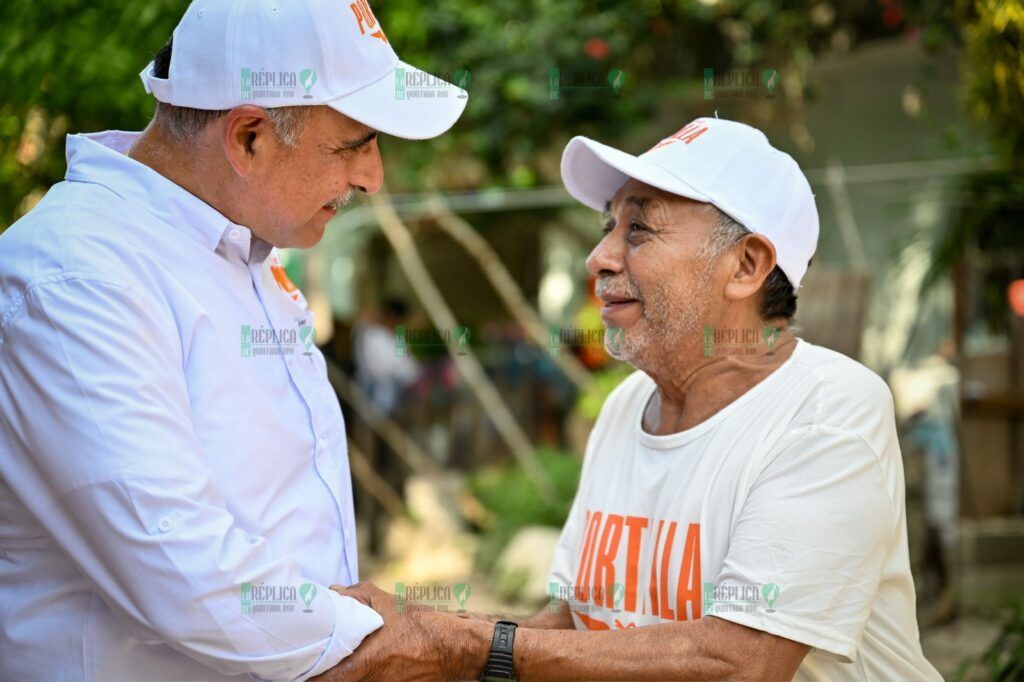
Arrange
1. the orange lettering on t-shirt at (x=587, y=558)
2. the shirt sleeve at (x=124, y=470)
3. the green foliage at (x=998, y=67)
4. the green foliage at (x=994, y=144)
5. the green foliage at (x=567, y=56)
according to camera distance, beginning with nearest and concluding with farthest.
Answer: the shirt sleeve at (x=124, y=470) < the orange lettering on t-shirt at (x=587, y=558) < the green foliage at (x=998, y=67) < the green foliage at (x=994, y=144) < the green foliage at (x=567, y=56)

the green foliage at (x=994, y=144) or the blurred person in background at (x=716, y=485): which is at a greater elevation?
the green foliage at (x=994, y=144)

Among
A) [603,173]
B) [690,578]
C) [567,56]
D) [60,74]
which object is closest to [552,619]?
[690,578]

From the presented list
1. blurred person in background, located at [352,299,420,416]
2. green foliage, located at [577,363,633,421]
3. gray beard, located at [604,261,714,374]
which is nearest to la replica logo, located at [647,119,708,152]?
gray beard, located at [604,261,714,374]

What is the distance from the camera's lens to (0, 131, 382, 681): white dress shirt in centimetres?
163

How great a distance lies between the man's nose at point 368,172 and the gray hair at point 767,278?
2.26 ft

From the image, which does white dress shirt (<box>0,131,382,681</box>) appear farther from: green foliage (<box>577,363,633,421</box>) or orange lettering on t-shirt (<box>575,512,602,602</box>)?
green foliage (<box>577,363,633,421</box>)

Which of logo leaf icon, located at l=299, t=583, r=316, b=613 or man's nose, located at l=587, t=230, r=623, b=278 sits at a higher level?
man's nose, located at l=587, t=230, r=623, b=278

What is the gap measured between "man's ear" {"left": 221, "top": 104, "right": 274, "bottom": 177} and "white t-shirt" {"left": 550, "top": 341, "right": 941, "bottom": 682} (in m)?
1.01

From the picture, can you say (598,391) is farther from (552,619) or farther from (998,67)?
(552,619)

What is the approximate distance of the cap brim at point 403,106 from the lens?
1.96 meters

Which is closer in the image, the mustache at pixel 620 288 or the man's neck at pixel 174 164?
the man's neck at pixel 174 164

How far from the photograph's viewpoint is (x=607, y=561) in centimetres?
227

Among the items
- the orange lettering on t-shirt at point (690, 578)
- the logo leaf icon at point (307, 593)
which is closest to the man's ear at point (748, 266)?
the orange lettering on t-shirt at point (690, 578)

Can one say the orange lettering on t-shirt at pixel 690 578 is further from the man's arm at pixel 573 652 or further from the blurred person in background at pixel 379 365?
the blurred person in background at pixel 379 365
